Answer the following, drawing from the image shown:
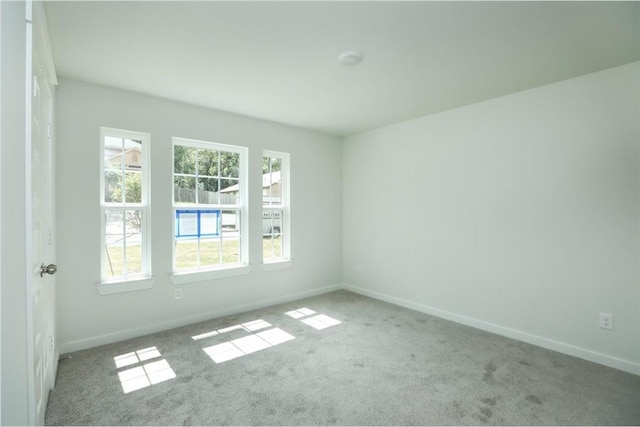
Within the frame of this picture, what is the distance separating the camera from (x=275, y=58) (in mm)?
2408

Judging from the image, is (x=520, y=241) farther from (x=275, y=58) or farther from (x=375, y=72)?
(x=275, y=58)

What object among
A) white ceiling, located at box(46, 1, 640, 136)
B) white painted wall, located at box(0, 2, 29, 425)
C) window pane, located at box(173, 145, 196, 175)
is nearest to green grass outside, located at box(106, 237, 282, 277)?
window pane, located at box(173, 145, 196, 175)

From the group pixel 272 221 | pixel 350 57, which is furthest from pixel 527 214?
pixel 272 221

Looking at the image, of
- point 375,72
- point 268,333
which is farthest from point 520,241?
point 268,333

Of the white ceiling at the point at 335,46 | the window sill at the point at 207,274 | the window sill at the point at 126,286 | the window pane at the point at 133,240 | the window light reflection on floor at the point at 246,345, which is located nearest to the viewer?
the white ceiling at the point at 335,46

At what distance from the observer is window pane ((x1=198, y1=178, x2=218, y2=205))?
145 inches

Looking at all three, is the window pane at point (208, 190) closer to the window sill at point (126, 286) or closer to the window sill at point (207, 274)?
the window sill at point (207, 274)

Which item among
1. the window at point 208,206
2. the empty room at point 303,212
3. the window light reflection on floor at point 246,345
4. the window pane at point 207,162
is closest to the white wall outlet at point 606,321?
the empty room at point 303,212

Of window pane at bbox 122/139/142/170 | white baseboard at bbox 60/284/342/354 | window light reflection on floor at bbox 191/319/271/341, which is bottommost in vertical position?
window light reflection on floor at bbox 191/319/271/341

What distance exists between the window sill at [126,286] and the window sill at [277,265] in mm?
1355

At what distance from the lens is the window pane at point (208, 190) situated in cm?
367

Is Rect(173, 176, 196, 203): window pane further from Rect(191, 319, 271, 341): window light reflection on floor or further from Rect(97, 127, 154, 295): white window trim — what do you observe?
Rect(191, 319, 271, 341): window light reflection on floor

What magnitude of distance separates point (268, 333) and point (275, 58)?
255 cm

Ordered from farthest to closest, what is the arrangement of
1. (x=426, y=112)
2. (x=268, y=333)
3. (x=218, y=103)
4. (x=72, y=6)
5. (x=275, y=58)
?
(x=426, y=112) → (x=218, y=103) → (x=268, y=333) → (x=275, y=58) → (x=72, y=6)
